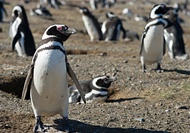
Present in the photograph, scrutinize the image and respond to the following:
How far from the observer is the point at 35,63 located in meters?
5.04

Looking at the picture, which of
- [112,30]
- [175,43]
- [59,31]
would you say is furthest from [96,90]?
[112,30]

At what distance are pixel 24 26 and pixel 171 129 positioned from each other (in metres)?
6.56

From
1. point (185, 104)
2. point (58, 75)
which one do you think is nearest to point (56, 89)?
point (58, 75)

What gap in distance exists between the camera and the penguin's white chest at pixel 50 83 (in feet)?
16.1

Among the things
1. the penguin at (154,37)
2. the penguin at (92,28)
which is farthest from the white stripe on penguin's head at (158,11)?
the penguin at (92,28)

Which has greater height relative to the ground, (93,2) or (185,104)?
(185,104)

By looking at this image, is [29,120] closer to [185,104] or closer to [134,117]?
[134,117]

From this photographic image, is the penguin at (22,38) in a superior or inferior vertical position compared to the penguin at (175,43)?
superior

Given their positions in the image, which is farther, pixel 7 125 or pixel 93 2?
pixel 93 2

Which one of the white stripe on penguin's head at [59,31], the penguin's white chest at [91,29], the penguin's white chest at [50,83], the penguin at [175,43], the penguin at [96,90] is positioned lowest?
the penguin's white chest at [91,29]

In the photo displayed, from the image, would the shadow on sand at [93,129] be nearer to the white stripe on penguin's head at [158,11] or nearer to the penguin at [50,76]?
the penguin at [50,76]

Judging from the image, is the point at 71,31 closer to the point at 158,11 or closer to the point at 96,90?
the point at 96,90

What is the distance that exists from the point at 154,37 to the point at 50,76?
4.26 m

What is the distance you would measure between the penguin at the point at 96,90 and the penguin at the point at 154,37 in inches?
60.1
